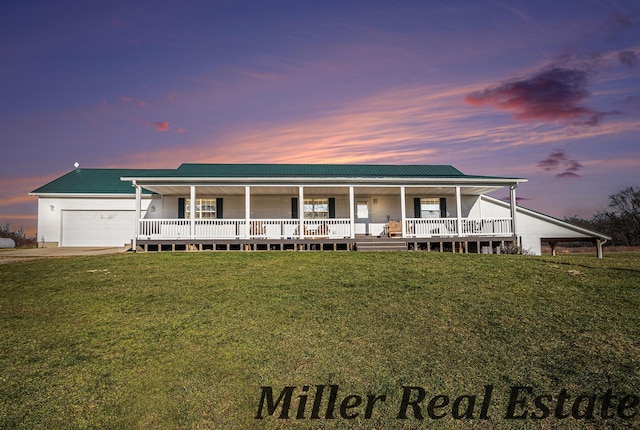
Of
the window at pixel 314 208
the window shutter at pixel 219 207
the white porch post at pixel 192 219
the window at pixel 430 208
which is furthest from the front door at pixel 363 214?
the white porch post at pixel 192 219

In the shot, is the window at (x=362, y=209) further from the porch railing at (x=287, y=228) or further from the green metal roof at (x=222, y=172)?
the porch railing at (x=287, y=228)

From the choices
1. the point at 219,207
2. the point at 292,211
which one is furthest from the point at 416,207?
the point at 219,207

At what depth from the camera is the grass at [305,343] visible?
6.43 metres

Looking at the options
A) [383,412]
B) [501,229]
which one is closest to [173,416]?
[383,412]

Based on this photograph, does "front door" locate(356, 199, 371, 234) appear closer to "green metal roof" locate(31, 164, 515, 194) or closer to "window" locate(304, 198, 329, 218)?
"green metal roof" locate(31, 164, 515, 194)

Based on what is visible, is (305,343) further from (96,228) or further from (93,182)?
(93,182)

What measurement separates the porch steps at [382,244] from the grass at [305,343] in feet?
22.7

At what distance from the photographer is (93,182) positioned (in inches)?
1029

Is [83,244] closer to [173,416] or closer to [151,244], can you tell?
[151,244]

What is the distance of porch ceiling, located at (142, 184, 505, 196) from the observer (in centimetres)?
2211

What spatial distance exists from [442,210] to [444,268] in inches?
446

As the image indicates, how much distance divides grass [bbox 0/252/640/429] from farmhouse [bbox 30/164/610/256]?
760 cm

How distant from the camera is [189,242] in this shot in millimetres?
20516

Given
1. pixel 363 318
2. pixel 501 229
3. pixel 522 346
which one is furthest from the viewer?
pixel 501 229
